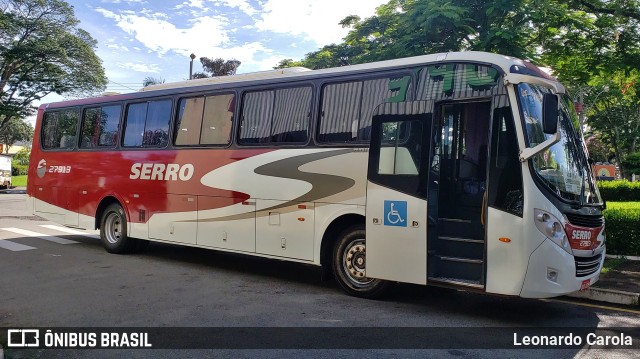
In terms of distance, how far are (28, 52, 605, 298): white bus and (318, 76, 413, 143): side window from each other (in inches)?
0.8

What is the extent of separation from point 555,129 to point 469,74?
4.10 feet

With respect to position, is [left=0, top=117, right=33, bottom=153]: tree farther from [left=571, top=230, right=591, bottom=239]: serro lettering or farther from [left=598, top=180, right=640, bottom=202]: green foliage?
[left=571, top=230, right=591, bottom=239]: serro lettering

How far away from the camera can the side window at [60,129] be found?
1161cm

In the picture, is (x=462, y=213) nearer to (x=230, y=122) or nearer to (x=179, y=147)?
(x=230, y=122)

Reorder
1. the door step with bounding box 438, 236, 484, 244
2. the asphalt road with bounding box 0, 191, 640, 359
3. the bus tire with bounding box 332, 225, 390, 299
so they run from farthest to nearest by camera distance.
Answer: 1. the bus tire with bounding box 332, 225, 390, 299
2. the door step with bounding box 438, 236, 484, 244
3. the asphalt road with bounding box 0, 191, 640, 359

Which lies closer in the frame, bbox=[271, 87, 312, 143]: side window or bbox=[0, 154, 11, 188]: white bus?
bbox=[271, 87, 312, 143]: side window

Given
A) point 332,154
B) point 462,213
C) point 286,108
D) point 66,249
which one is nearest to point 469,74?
point 462,213

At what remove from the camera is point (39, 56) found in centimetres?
3672

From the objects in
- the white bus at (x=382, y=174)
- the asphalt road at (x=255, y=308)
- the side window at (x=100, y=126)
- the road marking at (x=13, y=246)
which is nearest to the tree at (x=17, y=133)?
the road marking at (x=13, y=246)

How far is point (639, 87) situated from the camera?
1229cm

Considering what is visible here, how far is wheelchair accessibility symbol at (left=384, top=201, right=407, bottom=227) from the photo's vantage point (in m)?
6.30

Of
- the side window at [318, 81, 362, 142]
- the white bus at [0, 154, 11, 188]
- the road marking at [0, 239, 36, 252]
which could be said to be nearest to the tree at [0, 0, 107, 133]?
the white bus at [0, 154, 11, 188]

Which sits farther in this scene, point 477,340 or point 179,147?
point 179,147

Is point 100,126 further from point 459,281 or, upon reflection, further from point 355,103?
point 459,281
